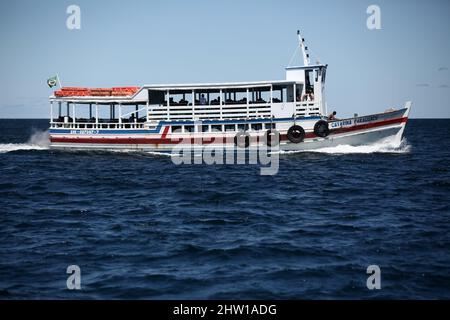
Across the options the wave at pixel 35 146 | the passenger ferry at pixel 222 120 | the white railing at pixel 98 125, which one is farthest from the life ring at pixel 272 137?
the wave at pixel 35 146

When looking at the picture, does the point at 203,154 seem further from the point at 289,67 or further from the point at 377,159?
the point at 377,159

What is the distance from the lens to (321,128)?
3691cm

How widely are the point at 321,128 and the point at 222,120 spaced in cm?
764

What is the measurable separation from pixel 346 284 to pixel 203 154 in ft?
90.8

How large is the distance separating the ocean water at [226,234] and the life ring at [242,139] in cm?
673

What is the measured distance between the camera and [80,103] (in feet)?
138

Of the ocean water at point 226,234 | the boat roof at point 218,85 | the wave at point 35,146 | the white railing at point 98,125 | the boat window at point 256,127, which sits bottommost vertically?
the ocean water at point 226,234

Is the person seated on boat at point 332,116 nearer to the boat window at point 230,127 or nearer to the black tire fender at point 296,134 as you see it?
the black tire fender at point 296,134

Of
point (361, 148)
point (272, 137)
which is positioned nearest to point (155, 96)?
point (272, 137)

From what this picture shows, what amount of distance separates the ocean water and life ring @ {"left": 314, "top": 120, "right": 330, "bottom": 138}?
6423 mm

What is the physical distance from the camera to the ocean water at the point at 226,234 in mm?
12414

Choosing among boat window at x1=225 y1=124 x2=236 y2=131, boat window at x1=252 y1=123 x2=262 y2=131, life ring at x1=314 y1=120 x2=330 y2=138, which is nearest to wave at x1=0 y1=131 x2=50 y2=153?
boat window at x1=225 y1=124 x2=236 y2=131

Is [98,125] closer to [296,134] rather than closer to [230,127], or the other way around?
[230,127]

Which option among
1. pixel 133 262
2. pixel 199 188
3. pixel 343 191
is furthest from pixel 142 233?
pixel 343 191
